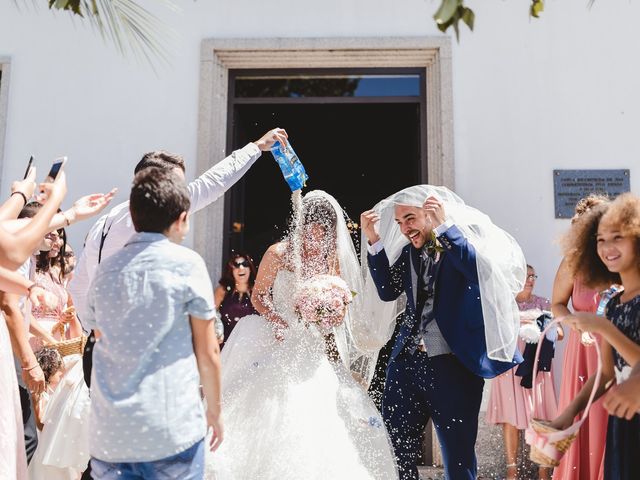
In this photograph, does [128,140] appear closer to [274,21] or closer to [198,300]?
[274,21]

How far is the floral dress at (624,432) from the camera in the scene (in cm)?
240

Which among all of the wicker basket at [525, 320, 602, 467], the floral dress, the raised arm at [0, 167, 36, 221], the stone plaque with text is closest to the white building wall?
the stone plaque with text

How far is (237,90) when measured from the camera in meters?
6.66

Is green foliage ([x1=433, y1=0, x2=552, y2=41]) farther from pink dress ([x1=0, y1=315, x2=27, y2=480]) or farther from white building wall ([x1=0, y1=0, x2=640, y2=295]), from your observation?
white building wall ([x1=0, y1=0, x2=640, y2=295])

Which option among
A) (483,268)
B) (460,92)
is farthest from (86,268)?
(460,92)

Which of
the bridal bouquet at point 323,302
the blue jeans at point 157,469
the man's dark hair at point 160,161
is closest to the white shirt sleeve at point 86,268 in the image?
the man's dark hair at point 160,161

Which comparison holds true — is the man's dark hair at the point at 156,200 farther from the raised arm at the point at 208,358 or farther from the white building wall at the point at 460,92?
the white building wall at the point at 460,92

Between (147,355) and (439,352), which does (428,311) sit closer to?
(439,352)

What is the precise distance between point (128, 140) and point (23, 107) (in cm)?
110

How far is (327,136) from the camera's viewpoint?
8125 mm

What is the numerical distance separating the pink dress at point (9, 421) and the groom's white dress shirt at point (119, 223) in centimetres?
43

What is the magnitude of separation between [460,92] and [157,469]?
4840 millimetres

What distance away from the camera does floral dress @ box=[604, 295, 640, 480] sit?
2.40m

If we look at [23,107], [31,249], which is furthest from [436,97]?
[31,249]
